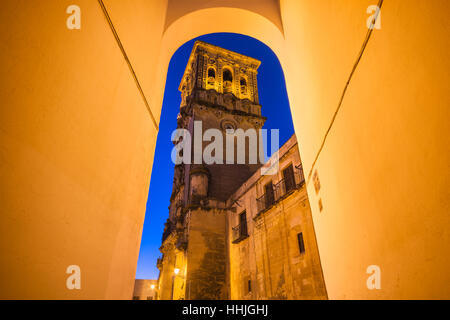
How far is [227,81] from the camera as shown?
25.2 m

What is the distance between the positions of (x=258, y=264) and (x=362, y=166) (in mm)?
11712

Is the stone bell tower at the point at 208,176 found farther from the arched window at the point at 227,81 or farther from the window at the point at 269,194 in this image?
the window at the point at 269,194

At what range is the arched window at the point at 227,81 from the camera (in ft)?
80.7

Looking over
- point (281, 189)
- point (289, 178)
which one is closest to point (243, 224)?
point (281, 189)

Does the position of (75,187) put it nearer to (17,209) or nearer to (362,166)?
(17,209)

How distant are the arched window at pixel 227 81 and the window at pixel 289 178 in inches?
571

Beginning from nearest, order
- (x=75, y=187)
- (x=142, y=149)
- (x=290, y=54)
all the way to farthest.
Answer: (x=75, y=187) < (x=142, y=149) < (x=290, y=54)

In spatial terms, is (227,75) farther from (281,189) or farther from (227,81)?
(281,189)

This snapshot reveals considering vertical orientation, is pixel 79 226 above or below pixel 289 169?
below

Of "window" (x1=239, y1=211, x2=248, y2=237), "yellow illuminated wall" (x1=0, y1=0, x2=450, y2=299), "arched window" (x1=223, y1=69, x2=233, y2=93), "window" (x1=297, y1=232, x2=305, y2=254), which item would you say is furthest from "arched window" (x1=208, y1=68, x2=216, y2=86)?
"yellow illuminated wall" (x1=0, y1=0, x2=450, y2=299)

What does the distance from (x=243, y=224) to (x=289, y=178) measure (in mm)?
4694

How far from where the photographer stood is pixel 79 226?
74.0 inches

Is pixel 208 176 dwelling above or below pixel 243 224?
above
